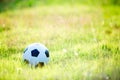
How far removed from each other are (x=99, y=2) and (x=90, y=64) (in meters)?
6.68

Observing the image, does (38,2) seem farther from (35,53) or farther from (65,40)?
(35,53)

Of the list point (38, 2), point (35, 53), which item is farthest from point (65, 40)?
point (38, 2)

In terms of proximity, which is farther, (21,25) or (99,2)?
(99,2)

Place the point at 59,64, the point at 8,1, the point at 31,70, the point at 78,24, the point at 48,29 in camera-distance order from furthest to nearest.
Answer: the point at 8,1 < the point at 78,24 < the point at 48,29 < the point at 59,64 < the point at 31,70

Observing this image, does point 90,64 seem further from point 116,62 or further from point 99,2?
point 99,2

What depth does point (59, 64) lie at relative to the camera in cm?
660

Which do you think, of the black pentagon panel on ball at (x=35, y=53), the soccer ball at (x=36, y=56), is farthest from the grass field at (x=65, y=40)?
the black pentagon panel on ball at (x=35, y=53)

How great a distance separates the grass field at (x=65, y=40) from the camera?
620 cm

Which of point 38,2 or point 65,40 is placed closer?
point 65,40

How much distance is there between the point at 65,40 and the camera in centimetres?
847

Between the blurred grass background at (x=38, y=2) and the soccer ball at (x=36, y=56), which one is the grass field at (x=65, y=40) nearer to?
the soccer ball at (x=36, y=56)

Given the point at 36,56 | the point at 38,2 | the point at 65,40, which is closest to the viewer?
the point at 36,56

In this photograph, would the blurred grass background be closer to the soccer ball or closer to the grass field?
the grass field

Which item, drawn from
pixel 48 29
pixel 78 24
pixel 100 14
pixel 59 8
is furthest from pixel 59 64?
pixel 59 8
